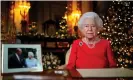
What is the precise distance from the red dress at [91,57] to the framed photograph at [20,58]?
0.39m

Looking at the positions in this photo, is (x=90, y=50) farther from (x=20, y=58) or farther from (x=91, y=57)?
(x=20, y=58)

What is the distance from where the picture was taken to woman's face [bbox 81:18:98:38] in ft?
6.18

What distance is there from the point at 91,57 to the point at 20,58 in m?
0.57

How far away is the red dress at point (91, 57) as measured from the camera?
1.81 metres

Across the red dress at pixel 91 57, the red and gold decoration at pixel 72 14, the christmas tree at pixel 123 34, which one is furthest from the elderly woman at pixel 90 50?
the red and gold decoration at pixel 72 14

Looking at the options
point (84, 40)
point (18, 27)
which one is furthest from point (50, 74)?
point (18, 27)

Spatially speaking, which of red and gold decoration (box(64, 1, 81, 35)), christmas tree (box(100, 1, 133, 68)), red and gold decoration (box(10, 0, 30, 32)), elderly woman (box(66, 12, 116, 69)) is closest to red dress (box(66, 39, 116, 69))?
elderly woman (box(66, 12, 116, 69))

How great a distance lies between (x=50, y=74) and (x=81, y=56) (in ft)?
1.45

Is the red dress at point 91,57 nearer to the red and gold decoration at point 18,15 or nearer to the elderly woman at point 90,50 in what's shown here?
the elderly woman at point 90,50

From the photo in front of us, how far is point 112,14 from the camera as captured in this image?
21.5ft

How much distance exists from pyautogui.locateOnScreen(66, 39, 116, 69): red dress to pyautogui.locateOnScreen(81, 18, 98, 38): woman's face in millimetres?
77

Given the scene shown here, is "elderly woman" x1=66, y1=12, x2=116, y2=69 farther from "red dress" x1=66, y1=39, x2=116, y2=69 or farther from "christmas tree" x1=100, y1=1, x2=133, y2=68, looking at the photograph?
"christmas tree" x1=100, y1=1, x2=133, y2=68

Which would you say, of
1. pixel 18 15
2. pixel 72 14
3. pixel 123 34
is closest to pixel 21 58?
pixel 123 34

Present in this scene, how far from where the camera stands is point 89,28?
6.18 ft
